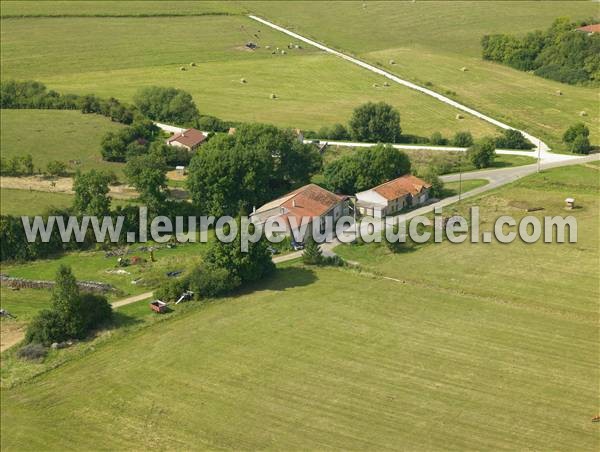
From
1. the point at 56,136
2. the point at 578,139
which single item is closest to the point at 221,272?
the point at 56,136

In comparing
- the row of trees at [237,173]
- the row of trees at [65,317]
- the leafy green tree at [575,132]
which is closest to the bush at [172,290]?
the row of trees at [65,317]

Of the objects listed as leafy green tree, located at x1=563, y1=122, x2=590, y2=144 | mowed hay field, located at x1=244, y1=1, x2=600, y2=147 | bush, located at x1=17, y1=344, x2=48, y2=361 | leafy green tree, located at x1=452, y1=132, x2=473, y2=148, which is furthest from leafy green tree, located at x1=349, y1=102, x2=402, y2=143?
bush, located at x1=17, y1=344, x2=48, y2=361

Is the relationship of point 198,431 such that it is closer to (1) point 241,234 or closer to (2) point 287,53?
(1) point 241,234

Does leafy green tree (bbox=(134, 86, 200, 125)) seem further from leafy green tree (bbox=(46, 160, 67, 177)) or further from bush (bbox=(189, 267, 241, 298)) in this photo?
bush (bbox=(189, 267, 241, 298))

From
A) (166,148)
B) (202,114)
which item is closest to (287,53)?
(202,114)

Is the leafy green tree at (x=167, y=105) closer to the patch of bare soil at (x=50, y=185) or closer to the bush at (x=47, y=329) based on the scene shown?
the patch of bare soil at (x=50, y=185)
